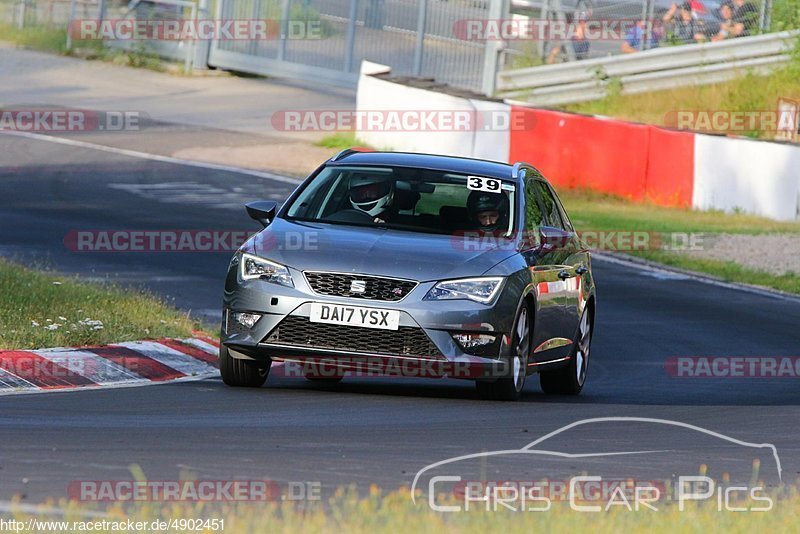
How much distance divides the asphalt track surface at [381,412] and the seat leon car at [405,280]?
26 centimetres

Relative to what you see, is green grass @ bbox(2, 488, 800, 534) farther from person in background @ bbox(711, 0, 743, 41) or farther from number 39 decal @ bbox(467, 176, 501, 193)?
person in background @ bbox(711, 0, 743, 41)

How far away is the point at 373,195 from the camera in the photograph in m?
11.0

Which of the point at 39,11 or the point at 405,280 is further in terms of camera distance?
the point at 39,11

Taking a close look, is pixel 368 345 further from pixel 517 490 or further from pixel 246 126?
pixel 246 126

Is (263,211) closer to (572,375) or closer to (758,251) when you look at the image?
(572,375)

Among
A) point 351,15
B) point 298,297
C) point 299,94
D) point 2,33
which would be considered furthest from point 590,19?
point 298,297

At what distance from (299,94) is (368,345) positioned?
3132 centimetres

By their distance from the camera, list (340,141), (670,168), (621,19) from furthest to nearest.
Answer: (621,19)
(340,141)
(670,168)

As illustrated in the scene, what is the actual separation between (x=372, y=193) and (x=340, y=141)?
21039 millimetres

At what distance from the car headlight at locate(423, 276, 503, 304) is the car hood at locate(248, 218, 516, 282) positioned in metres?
0.04

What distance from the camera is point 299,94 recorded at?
4062cm

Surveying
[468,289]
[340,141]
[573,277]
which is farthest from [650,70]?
→ [468,289]

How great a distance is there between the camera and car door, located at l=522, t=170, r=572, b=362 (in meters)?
10.7

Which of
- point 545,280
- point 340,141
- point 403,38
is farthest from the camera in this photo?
point 403,38
